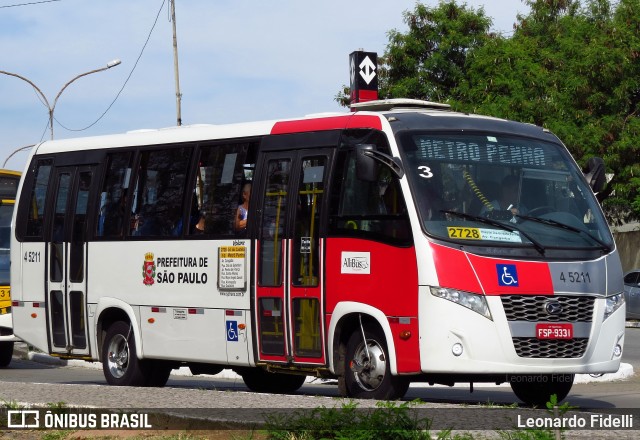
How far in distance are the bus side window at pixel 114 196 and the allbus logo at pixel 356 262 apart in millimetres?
3960

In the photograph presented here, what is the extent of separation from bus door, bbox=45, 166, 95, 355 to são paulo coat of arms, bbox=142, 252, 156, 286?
1.18 metres

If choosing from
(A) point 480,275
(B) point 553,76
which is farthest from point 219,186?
(B) point 553,76

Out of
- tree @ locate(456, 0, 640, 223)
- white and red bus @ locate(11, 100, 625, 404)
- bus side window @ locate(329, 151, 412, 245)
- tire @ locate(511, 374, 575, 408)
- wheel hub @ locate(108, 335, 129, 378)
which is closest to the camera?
white and red bus @ locate(11, 100, 625, 404)

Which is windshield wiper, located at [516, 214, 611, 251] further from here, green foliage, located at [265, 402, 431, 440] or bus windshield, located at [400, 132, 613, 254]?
green foliage, located at [265, 402, 431, 440]

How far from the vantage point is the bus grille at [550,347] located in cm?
1176

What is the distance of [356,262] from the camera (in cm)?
1258

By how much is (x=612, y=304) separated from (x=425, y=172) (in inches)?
83.5

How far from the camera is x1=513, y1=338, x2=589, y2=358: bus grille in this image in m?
11.8

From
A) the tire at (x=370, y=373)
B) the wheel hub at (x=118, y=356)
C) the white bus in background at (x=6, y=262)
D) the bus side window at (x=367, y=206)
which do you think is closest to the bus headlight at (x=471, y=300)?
the bus side window at (x=367, y=206)

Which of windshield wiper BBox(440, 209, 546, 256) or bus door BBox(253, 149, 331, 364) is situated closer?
windshield wiper BBox(440, 209, 546, 256)

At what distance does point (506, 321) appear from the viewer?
11719 millimetres

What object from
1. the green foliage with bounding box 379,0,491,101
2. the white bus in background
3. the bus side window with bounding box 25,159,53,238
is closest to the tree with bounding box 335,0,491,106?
the green foliage with bounding box 379,0,491,101

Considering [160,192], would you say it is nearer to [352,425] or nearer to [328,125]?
[328,125]

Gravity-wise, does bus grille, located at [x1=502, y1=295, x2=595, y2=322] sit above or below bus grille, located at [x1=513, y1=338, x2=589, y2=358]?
above
